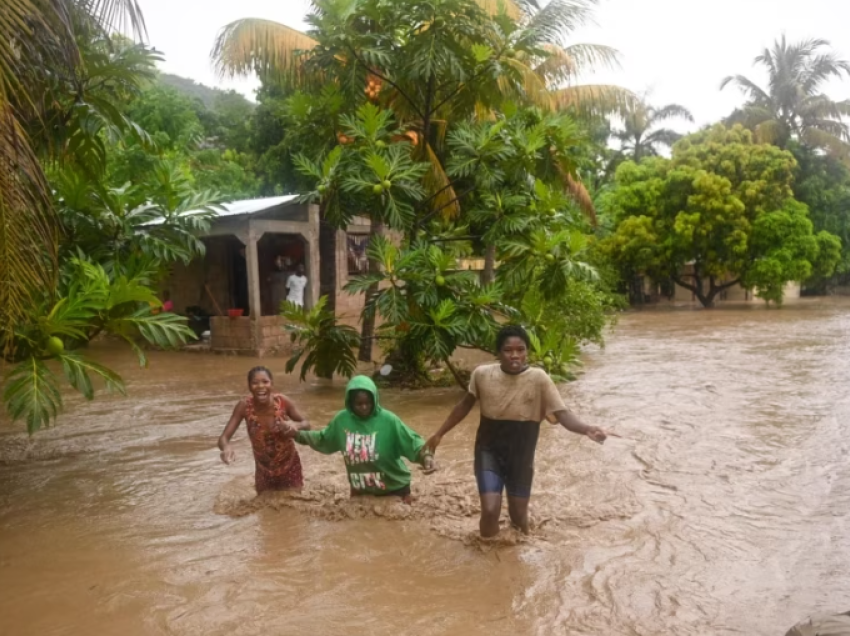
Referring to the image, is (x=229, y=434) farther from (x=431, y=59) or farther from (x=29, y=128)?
(x=431, y=59)

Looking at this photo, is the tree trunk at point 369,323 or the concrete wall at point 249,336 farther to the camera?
the concrete wall at point 249,336

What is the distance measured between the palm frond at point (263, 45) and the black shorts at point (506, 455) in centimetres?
1002

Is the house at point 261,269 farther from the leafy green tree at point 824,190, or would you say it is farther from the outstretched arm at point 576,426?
the leafy green tree at point 824,190

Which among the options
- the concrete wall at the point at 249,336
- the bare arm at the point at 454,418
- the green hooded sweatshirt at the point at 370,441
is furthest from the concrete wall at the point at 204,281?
the bare arm at the point at 454,418

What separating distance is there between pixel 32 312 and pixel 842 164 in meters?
33.3

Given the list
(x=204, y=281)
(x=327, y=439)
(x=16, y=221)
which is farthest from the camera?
(x=204, y=281)

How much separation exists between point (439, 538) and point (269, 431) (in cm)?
142

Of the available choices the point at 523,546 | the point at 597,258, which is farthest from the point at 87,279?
the point at 597,258

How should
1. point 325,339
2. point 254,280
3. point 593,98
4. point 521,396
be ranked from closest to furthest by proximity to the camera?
point 521,396, point 325,339, point 254,280, point 593,98

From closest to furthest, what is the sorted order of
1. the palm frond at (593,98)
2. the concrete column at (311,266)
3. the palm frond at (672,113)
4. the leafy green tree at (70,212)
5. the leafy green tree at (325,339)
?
the leafy green tree at (70,212)
the leafy green tree at (325,339)
the concrete column at (311,266)
the palm frond at (593,98)
the palm frond at (672,113)

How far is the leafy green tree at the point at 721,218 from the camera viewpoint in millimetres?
26641

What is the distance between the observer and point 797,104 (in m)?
31.9

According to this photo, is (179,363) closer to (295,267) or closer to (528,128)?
(295,267)

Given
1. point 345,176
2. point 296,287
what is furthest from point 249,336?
point 345,176
